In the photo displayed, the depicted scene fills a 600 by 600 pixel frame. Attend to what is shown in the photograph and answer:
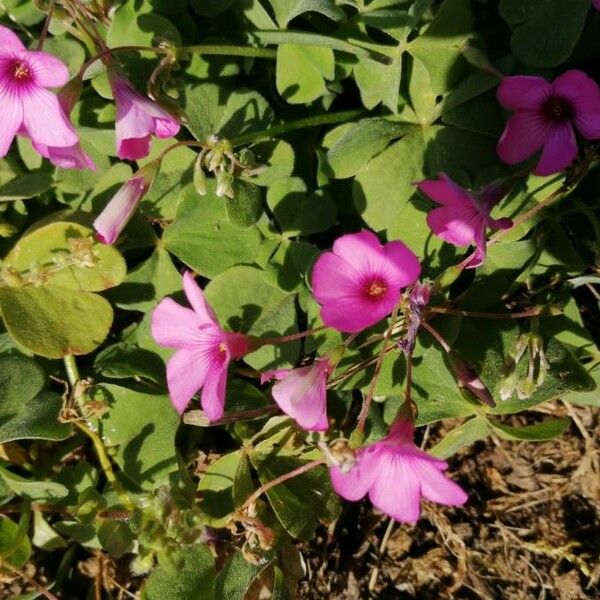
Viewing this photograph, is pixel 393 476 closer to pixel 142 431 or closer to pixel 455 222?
pixel 455 222

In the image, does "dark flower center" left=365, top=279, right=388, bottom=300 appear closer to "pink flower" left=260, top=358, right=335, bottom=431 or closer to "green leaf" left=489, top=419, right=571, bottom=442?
"pink flower" left=260, top=358, right=335, bottom=431

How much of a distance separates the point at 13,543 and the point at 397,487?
113cm

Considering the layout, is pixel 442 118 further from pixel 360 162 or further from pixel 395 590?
pixel 395 590

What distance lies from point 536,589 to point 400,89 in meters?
1.47

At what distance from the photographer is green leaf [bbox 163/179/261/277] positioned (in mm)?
2195

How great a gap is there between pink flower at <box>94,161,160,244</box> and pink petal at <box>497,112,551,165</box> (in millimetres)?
814

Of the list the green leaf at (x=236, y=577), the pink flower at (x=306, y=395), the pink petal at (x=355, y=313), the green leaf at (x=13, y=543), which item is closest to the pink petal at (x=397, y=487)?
the pink flower at (x=306, y=395)

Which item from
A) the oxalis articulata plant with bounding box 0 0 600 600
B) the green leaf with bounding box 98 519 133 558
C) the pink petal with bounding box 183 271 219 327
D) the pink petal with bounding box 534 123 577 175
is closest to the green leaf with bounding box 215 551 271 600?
the oxalis articulata plant with bounding box 0 0 600 600

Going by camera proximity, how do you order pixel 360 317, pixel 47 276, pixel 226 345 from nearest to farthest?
1. pixel 360 317
2. pixel 226 345
3. pixel 47 276

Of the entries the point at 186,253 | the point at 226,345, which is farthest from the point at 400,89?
the point at 226,345

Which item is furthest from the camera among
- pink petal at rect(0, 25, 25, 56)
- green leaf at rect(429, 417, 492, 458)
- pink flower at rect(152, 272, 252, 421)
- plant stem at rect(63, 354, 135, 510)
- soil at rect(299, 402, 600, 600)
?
soil at rect(299, 402, 600, 600)

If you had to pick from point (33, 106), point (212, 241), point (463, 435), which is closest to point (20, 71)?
point (33, 106)

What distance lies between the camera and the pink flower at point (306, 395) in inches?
68.0

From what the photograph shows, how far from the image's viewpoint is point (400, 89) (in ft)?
7.15
